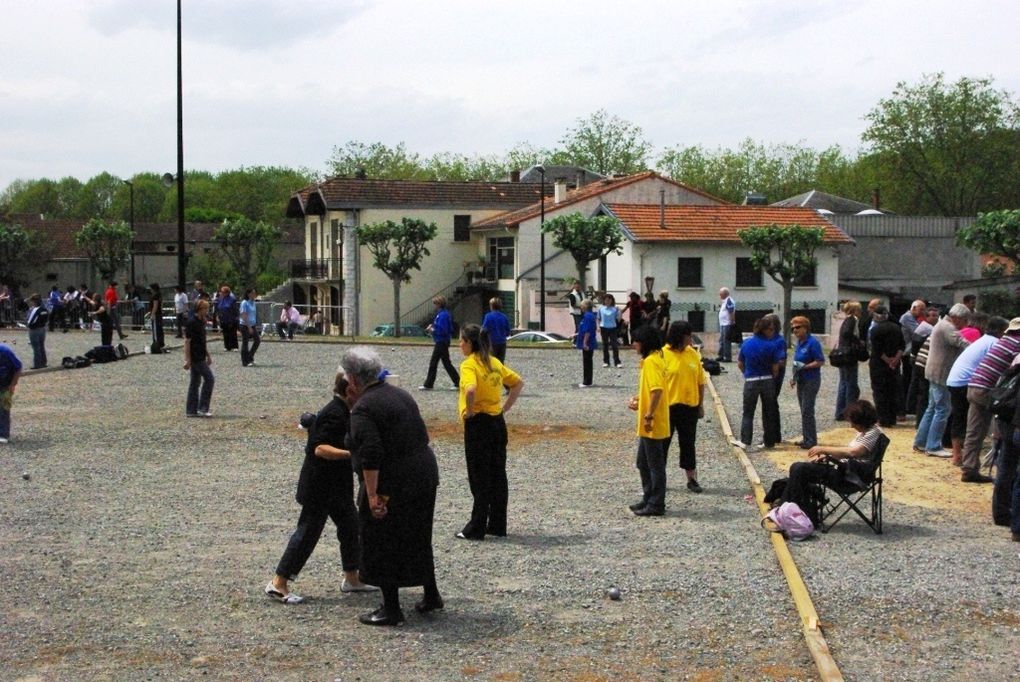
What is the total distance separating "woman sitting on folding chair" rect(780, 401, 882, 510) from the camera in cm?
1053

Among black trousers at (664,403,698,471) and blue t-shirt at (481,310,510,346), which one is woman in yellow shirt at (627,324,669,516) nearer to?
black trousers at (664,403,698,471)

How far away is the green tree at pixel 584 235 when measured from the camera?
4509 centimetres

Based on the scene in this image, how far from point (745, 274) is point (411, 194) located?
61.5 ft

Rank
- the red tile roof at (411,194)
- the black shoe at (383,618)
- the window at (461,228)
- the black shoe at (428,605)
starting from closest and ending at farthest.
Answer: the black shoe at (383,618), the black shoe at (428,605), the red tile roof at (411,194), the window at (461,228)

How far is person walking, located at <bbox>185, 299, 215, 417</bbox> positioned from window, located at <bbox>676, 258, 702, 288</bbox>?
34.1 metres

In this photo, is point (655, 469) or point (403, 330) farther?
point (403, 330)

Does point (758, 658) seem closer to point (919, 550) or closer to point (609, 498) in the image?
point (919, 550)

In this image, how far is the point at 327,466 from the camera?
8328mm

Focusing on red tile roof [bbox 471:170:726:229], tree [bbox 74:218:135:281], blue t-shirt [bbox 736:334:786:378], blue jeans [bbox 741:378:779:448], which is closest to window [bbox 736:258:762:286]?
red tile roof [bbox 471:170:726:229]

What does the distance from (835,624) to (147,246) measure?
99599 mm

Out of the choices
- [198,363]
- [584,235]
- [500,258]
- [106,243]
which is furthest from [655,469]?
[106,243]

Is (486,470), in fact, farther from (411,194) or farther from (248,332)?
(411,194)

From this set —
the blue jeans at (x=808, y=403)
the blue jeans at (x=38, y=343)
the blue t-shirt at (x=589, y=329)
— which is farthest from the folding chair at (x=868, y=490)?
the blue jeans at (x=38, y=343)

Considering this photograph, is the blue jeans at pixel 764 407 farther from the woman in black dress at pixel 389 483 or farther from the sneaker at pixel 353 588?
the woman in black dress at pixel 389 483
